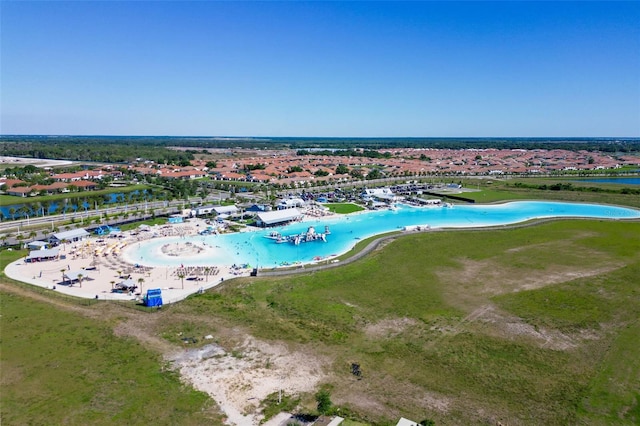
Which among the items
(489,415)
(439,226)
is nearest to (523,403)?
(489,415)

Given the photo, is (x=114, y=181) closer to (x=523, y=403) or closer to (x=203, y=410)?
(x=203, y=410)

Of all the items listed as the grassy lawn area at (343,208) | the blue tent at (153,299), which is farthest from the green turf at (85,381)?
the grassy lawn area at (343,208)

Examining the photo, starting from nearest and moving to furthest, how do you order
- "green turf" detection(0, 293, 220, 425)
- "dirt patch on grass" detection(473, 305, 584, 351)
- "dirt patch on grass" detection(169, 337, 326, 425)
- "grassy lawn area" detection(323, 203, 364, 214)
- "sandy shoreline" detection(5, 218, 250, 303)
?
1. "green turf" detection(0, 293, 220, 425)
2. "dirt patch on grass" detection(169, 337, 326, 425)
3. "dirt patch on grass" detection(473, 305, 584, 351)
4. "sandy shoreline" detection(5, 218, 250, 303)
5. "grassy lawn area" detection(323, 203, 364, 214)

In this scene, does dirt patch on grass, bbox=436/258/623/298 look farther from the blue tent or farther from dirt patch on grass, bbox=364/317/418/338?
the blue tent

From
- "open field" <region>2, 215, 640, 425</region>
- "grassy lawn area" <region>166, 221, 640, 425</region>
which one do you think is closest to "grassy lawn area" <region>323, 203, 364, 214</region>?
"grassy lawn area" <region>166, 221, 640, 425</region>

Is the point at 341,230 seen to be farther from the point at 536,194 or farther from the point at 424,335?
the point at 536,194

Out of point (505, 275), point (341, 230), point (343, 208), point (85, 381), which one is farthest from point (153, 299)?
point (343, 208)
